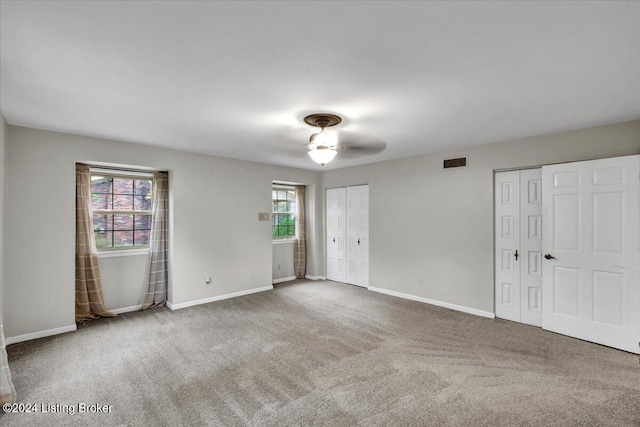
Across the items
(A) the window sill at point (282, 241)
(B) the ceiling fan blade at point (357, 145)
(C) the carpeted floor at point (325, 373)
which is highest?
(B) the ceiling fan blade at point (357, 145)

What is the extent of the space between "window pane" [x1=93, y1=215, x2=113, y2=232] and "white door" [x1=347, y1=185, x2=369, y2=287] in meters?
4.27

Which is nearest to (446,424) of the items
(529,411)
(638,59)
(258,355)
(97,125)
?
(529,411)

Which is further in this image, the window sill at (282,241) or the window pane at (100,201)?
the window sill at (282,241)

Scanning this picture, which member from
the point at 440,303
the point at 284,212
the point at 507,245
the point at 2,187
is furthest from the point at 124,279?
the point at 507,245

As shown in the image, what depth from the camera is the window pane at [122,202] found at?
4.51 metres

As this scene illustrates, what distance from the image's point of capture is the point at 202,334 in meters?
3.67

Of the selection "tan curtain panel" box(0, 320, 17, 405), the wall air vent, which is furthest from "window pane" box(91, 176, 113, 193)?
the wall air vent

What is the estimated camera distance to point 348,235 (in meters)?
6.35

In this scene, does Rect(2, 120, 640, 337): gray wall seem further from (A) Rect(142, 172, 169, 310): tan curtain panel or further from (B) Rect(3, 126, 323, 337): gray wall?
(A) Rect(142, 172, 169, 310): tan curtain panel

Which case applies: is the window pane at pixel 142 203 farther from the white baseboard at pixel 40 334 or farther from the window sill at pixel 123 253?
the white baseboard at pixel 40 334

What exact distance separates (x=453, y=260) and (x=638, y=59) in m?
3.20

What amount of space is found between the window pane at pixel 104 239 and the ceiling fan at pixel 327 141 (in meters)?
3.40

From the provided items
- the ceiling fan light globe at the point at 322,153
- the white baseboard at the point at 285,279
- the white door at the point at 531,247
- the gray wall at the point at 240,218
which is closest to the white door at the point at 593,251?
the white door at the point at 531,247

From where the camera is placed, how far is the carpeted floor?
7.21 ft
